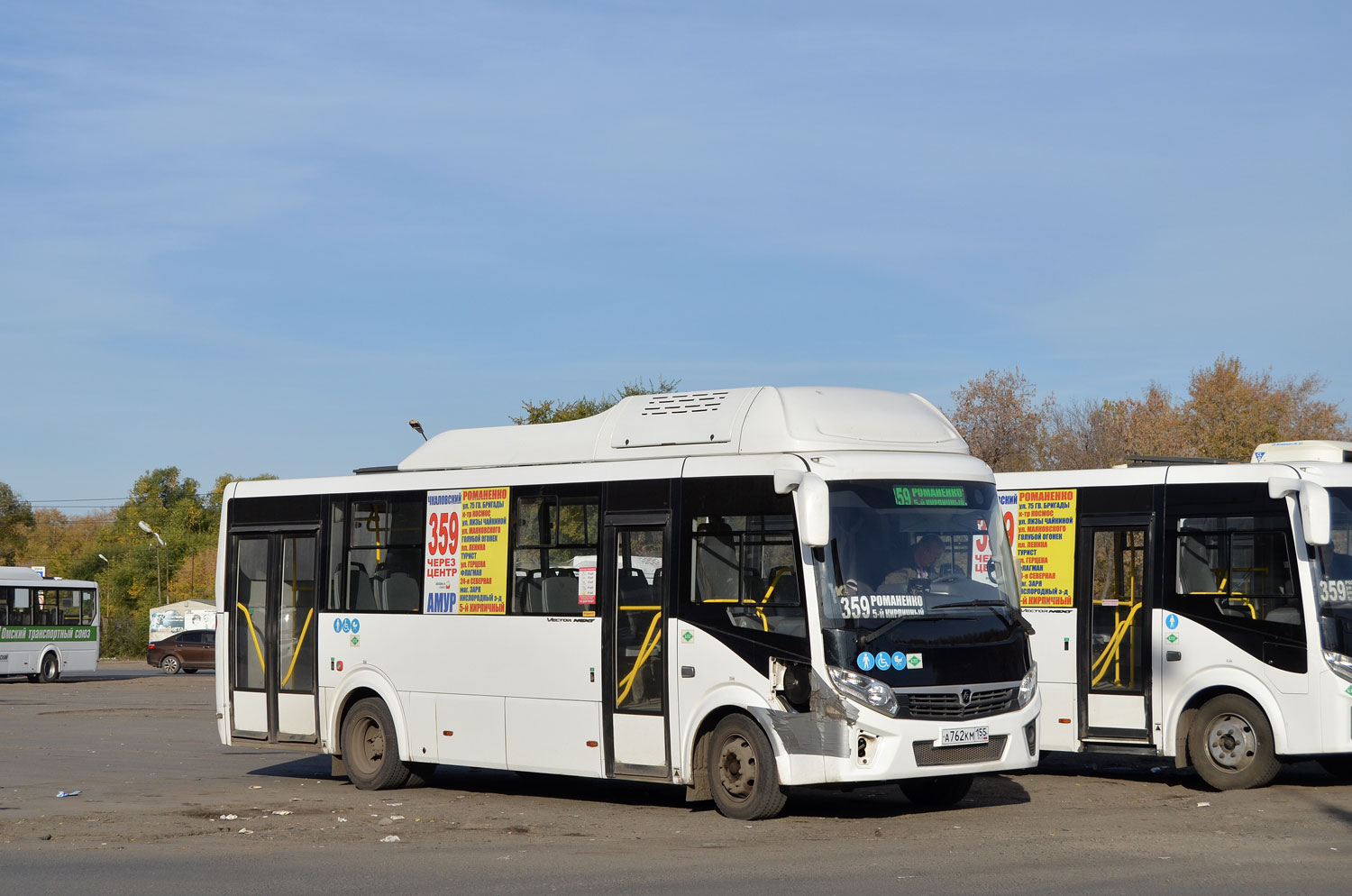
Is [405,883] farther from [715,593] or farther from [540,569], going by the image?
[540,569]

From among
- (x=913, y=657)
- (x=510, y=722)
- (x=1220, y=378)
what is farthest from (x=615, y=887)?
(x=1220, y=378)

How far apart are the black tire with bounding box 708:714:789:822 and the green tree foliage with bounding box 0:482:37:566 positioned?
11237cm

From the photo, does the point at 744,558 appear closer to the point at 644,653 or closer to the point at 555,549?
the point at 644,653

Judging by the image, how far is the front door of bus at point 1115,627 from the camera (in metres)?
14.6

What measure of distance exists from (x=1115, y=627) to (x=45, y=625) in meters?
36.9

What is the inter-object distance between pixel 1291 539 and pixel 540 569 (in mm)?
6529

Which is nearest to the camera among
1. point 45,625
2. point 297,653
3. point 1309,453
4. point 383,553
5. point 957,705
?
point 957,705

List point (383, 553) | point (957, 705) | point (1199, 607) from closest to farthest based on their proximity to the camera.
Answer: point (957, 705)
point (1199, 607)
point (383, 553)

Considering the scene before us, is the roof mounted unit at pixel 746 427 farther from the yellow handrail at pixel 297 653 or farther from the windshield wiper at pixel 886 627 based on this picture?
the yellow handrail at pixel 297 653

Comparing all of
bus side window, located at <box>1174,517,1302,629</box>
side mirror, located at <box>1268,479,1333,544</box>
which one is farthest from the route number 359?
side mirror, located at <box>1268,479,1333,544</box>

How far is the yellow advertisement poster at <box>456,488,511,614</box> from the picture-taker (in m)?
14.2

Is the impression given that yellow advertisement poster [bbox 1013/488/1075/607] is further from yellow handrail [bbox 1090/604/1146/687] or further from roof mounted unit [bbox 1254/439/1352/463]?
roof mounted unit [bbox 1254/439/1352/463]

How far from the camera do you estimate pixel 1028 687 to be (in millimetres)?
12219

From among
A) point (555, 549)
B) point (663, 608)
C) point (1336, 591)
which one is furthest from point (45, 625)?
point (1336, 591)
